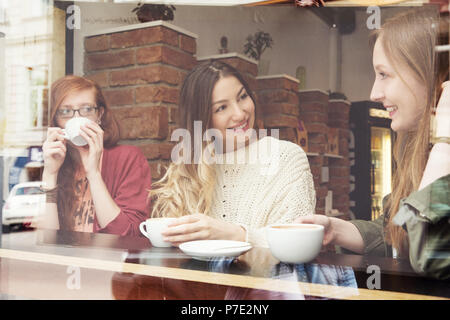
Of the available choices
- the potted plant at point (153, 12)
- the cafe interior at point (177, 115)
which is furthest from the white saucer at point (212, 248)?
the potted plant at point (153, 12)

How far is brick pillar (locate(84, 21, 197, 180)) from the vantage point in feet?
3.39

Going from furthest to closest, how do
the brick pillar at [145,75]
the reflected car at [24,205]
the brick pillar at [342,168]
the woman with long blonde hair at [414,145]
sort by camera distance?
the reflected car at [24,205] < the brick pillar at [145,75] < the brick pillar at [342,168] < the woman with long blonde hair at [414,145]

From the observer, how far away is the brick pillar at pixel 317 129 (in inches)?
36.4

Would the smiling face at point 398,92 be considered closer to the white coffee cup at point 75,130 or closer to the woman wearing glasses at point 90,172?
the woman wearing glasses at point 90,172

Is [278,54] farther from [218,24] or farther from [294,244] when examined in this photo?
[294,244]

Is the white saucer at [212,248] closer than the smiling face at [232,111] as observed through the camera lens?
Yes

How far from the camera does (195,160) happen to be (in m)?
1.02

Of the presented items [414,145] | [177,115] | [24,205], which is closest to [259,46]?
[177,115]

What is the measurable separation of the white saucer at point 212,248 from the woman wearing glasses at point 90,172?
8.0 inches

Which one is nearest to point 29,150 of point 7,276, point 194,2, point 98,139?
point 98,139

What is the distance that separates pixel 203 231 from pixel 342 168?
351 millimetres

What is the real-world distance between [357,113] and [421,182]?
0.64ft

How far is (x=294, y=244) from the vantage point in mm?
811

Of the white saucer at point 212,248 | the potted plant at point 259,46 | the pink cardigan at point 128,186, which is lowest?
the white saucer at point 212,248
